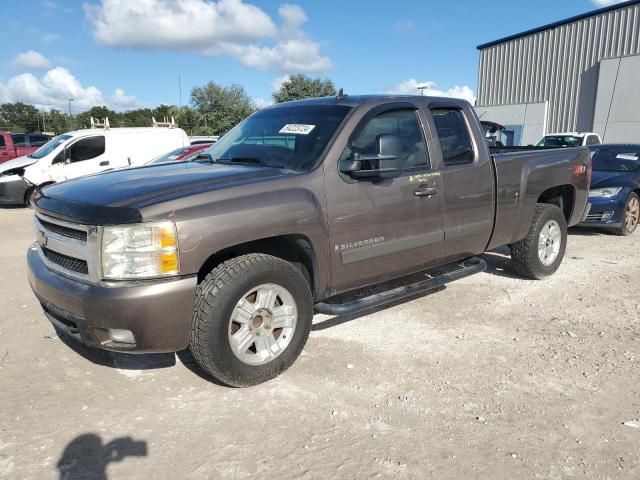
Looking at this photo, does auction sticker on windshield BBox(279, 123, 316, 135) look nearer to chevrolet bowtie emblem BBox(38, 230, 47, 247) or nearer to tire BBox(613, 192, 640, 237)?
chevrolet bowtie emblem BBox(38, 230, 47, 247)

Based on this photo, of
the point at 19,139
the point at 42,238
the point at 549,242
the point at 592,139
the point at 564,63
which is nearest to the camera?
the point at 42,238

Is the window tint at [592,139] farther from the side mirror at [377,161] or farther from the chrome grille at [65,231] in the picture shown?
the chrome grille at [65,231]

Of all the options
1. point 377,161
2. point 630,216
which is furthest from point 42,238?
point 630,216

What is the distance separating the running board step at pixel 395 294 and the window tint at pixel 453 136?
3.25 feet

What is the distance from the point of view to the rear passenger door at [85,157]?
39.7ft

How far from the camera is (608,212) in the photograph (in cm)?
815

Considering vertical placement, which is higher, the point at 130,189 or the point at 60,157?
the point at 130,189

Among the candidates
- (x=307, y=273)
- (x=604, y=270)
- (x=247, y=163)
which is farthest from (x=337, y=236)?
(x=604, y=270)

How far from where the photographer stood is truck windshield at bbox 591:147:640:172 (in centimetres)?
882

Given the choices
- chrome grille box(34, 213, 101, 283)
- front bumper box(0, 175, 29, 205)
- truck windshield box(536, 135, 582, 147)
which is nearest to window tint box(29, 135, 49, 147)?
front bumper box(0, 175, 29, 205)

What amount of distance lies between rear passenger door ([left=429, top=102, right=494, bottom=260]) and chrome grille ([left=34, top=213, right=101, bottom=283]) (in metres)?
2.72

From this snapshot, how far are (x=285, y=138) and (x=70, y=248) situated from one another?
1717 millimetres

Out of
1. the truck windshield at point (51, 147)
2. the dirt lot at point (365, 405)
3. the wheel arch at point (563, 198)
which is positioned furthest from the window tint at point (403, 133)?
the truck windshield at point (51, 147)

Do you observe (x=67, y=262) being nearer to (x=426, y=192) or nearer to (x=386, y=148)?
(x=386, y=148)
